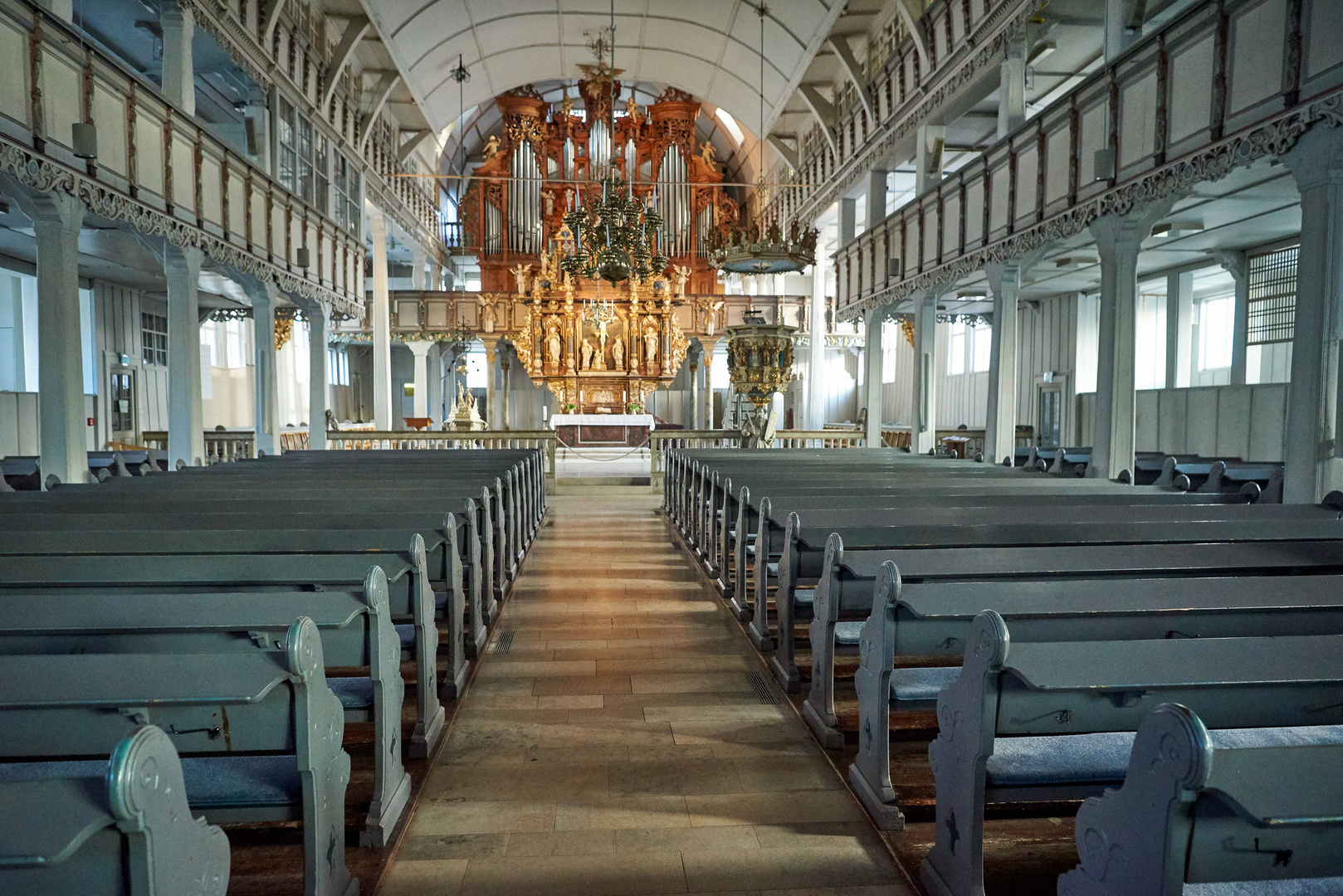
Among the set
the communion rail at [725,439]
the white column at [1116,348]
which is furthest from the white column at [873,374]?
the white column at [1116,348]

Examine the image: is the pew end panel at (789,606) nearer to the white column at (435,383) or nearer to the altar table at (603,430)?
the altar table at (603,430)

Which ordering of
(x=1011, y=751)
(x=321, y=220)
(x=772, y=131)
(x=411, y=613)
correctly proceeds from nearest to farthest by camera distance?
(x=1011, y=751) < (x=411, y=613) < (x=321, y=220) < (x=772, y=131)

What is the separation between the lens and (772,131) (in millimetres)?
19422

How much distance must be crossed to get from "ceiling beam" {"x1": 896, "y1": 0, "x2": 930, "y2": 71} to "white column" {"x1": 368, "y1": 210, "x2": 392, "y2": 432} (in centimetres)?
1132

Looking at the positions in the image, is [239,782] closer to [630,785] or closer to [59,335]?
[630,785]

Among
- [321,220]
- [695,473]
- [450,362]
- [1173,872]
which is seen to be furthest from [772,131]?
[1173,872]

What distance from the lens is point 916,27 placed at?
1141 centimetres

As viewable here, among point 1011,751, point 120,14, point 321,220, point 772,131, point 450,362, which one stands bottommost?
point 1011,751

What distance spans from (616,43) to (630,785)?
18.3 metres

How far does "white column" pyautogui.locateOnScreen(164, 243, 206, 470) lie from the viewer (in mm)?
8742

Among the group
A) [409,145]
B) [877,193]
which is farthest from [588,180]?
[877,193]

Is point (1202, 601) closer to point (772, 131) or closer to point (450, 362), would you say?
point (772, 131)

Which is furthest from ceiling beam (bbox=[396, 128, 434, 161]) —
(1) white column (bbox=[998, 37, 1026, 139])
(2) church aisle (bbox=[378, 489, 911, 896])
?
(2) church aisle (bbox=[378, 489, 911, 896])

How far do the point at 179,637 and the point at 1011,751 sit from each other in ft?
7.51
